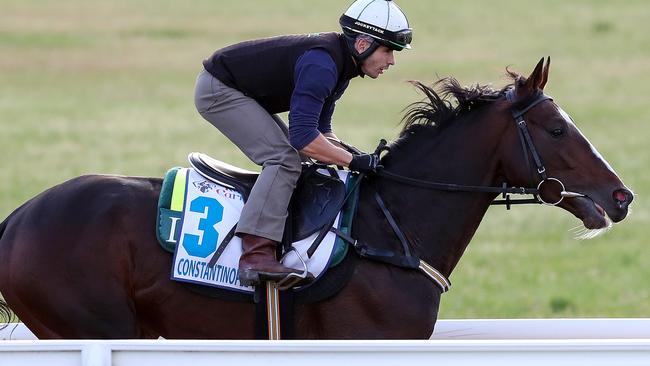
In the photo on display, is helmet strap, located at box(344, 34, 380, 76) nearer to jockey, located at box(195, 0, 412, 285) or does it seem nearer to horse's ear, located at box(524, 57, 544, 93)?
jockey, located at box(195, 0, 412, 285)

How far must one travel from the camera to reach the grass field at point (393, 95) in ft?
44.8

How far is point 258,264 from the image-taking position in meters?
6.02

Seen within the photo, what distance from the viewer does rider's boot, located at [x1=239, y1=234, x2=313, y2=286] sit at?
5996 millimetres

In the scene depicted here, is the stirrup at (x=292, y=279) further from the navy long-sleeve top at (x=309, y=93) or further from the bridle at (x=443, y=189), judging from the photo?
the navy long-sleeve top at (x=309, y=93)

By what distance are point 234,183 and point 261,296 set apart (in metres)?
0.64

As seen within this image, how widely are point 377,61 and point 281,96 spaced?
1.78 ft

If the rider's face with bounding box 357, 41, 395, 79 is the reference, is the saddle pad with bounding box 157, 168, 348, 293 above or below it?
below

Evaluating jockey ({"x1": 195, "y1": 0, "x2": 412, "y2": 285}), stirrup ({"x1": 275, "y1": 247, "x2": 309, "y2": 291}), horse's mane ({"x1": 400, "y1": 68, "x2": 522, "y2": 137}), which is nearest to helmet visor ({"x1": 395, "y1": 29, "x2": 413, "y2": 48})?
jockey ({"x1": 195, "y1": 0, "x2": 412, "y2": 285})

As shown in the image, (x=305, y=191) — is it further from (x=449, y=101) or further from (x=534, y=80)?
(x=534, y=80)

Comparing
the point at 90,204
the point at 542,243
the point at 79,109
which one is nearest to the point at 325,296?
the point at 90,204

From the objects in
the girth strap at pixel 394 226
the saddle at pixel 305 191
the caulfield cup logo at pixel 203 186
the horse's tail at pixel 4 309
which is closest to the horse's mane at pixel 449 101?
the girth strap at pixel 394 226

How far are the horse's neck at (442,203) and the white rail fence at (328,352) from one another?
4.28 ft

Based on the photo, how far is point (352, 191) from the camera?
6.40 meters

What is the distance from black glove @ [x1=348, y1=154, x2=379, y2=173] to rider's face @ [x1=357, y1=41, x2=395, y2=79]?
461 mm
